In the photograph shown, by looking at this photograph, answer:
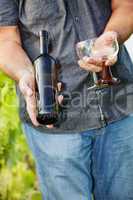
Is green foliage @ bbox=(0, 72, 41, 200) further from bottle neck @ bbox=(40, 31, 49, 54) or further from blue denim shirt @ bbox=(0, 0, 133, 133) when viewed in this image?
bottle neck @ bbox=(40, 31, 49, 54)

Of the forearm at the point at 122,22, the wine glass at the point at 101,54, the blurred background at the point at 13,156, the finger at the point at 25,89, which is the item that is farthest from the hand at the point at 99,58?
the blurred background at the point at 13,156

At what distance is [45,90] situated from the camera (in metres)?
2.27

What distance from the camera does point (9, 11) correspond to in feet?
8.29

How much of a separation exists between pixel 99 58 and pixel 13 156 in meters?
1.48

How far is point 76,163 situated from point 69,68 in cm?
39

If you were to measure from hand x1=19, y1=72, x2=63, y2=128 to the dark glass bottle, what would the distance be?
0.11 ft

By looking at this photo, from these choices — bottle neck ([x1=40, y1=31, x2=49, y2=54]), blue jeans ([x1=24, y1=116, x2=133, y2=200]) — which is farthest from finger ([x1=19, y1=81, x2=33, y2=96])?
blue jeans ([x1=24, y1=116, x2=133, y2=200])

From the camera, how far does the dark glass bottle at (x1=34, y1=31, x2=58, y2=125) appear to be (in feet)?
7.42

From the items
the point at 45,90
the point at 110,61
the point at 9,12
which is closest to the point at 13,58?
the point at 9,12

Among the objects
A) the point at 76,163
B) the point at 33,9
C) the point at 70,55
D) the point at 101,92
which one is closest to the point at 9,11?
the point at 33,9

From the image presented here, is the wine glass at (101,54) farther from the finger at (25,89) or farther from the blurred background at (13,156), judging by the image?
the blurred background at (13,156)

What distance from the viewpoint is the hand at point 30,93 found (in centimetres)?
235

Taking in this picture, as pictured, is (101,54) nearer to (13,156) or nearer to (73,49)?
(73,49)

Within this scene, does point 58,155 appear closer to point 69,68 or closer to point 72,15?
point 69,68
